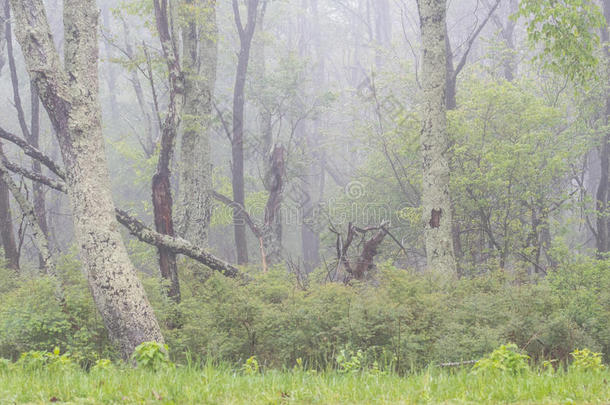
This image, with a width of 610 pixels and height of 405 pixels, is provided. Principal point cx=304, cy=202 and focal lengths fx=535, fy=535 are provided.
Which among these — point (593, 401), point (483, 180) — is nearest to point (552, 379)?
point (593, 401)

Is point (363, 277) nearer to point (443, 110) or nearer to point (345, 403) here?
point (443, 110)

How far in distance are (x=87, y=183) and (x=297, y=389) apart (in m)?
5.11

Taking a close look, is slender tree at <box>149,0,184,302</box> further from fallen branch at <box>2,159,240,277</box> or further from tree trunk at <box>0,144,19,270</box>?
tree trunk at <box>0,144,19,270</box>

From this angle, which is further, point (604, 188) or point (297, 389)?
point (604, 188)

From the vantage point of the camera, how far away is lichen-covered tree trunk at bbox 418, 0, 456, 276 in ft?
39.2

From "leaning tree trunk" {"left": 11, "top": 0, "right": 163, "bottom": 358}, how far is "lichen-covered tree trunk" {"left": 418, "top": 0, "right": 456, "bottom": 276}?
6.66 metres

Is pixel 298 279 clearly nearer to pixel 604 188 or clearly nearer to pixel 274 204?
pixel 274 204

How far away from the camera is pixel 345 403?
4.10 meters

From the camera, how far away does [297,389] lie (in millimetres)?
4336

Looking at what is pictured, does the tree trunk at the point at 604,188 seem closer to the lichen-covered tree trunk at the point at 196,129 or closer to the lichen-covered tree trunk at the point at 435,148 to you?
the lichen-covered tree trunk at the point at 435,148

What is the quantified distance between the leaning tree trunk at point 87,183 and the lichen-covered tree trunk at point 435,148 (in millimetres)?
6661

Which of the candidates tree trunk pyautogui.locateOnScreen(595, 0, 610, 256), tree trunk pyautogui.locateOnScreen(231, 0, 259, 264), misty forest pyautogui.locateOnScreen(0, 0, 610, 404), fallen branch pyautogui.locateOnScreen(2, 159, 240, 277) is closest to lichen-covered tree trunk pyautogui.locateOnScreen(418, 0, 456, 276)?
misty forest pyautogui.locateOnScreen(0, 0, 610, 404)

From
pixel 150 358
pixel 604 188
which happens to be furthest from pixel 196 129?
pixel 604 188

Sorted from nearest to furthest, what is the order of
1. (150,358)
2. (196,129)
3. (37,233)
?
(150,358), (37,233), (196,129)
